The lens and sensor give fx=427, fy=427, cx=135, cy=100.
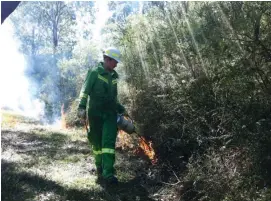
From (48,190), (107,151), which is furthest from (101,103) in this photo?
(48,190)

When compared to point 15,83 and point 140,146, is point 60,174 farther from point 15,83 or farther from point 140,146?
point 15,83

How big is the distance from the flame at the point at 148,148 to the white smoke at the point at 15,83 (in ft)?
57.1

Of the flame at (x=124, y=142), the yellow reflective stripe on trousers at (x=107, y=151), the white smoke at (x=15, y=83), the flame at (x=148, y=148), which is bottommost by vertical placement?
the yellow reflective stripe on trousers at (x=107, y=151)

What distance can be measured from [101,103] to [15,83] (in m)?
40.1

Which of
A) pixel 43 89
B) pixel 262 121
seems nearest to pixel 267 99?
pixel 262 121

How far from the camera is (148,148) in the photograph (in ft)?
27.3

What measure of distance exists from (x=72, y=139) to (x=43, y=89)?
27246 millimetres

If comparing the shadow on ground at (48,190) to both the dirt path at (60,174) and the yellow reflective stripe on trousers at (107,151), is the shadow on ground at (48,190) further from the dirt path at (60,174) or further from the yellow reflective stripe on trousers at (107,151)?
the yellow reflective stripe on trousers at (107,151)

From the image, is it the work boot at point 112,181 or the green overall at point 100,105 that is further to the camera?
the green overall at point 100,105

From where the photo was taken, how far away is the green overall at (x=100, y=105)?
711 cm

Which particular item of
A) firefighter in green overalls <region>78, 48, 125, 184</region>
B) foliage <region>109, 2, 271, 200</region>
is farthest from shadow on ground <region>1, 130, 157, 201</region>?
foliage <region>109, 2, 271, 200</region>

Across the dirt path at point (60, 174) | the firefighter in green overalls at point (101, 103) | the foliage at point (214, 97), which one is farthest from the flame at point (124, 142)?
the firefighter in green overalls at point (101, 103)

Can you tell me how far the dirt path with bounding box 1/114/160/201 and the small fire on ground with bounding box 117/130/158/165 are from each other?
0.58ft

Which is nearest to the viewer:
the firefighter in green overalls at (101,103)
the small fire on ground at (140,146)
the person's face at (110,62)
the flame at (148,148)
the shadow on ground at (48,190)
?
the shadow on ground at (48,190)
